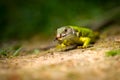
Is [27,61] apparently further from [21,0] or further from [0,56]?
[21,0]

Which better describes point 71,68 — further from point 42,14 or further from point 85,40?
point 42,14

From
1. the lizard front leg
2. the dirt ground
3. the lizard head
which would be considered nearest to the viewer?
the dirt ground

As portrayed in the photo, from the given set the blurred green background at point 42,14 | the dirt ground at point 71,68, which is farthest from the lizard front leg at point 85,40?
the blurred green background at point 42,14

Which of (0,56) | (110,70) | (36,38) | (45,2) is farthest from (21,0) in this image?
(110,70)

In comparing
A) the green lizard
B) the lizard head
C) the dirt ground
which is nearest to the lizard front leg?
the green lizard

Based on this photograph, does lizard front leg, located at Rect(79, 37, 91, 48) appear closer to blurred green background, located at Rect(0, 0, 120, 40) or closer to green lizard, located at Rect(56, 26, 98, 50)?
green lizard, located at Rect(56, 26, 98, 50)

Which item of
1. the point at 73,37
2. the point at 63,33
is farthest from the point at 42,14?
the point at 63,33
